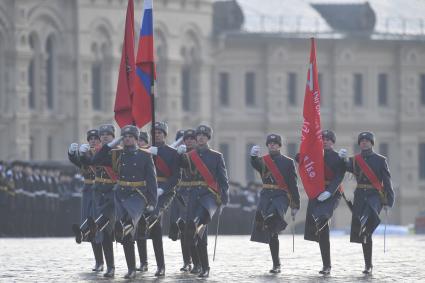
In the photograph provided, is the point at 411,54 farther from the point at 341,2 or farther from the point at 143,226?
the point at 143,226

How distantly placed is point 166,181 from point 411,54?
161 ft

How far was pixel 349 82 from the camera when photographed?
71625mm

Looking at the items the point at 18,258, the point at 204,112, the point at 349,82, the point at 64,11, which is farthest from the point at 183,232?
the point at 349,82

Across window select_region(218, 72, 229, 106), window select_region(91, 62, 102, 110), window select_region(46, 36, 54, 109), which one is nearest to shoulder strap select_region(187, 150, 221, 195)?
window select_region(46, 36, 54, 109)

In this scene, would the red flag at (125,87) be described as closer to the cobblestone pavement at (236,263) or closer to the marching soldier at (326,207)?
the cobblestone pavement at (236,263)

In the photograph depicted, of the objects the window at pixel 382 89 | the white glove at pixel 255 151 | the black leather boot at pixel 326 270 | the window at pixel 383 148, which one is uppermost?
the window at pixel 382 89

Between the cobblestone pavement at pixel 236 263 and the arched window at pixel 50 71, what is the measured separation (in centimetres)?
2553

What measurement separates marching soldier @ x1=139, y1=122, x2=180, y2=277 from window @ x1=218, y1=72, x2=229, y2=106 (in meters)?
A: 44.8

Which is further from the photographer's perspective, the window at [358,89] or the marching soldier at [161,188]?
the window at [358,89]

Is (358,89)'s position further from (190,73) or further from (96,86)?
(96,86)

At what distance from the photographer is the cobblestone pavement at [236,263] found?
2322cm

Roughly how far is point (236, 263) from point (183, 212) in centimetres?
280

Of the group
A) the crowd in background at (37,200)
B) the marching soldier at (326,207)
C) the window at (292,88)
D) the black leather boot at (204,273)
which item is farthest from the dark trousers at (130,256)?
the window at (292,88)

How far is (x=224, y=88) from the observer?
69.4 metres
